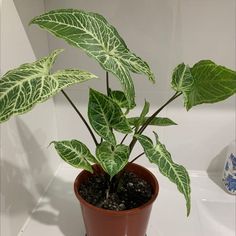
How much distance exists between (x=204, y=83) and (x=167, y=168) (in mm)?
166

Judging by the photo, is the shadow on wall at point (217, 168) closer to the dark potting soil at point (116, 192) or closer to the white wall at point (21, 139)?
the dark potting soil at point (116, 192)

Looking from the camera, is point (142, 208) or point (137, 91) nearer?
point (142, 208)

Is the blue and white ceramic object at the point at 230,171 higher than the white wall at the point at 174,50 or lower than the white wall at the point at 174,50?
lower

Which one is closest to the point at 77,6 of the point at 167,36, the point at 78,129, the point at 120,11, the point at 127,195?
the point at 120,11

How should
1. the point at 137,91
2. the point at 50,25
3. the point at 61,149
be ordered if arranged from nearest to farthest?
the point at 50,25 < the point at 61,149 < the point at 137,91

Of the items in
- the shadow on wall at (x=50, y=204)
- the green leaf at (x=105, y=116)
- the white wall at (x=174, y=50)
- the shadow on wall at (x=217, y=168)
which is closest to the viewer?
the green leaf at (x=105, y=116)

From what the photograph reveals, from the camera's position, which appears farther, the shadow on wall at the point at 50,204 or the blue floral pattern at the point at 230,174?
the blue floral pattern at the point at 230,174

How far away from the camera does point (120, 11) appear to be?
0.85 m

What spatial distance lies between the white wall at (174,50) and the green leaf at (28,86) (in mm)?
381

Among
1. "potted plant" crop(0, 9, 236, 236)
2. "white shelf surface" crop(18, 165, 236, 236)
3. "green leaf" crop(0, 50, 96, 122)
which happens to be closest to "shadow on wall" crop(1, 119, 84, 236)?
"white shelf surface" crop(18, 165, 236, 236)

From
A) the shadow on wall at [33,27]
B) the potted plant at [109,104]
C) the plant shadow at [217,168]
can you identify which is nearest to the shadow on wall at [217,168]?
the plant shadow at [217,168]

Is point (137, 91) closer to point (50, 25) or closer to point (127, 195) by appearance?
point (127, 195)

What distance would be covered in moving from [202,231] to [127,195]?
267 mm

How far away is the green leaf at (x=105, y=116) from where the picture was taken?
0.60 m
